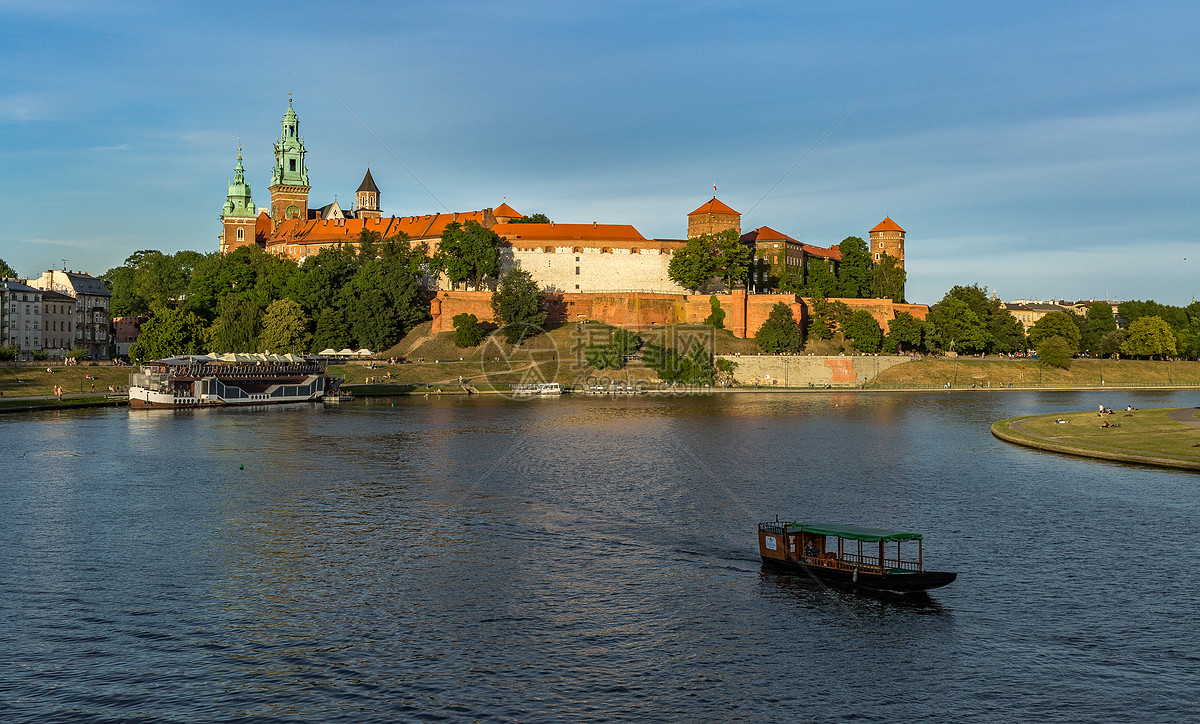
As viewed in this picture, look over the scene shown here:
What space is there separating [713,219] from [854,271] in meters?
20.2

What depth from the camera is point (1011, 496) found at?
1350 inches

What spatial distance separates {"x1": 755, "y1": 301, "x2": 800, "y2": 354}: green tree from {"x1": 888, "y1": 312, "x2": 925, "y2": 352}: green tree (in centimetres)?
1283

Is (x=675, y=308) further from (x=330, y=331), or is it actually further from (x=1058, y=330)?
(x=1058, y=330)

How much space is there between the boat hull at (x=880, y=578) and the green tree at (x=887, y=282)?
98.8 meters

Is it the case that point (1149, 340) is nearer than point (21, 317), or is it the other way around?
point (21, 317)

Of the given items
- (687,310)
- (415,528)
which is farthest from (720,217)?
(415,528)

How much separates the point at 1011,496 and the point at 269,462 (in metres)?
30.8

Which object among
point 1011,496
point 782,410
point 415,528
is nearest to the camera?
point 415,528

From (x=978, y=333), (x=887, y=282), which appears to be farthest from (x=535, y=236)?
(x=978, y=333)

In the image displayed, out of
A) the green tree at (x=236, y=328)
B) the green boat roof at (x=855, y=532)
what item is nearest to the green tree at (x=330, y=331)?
the green tree at (x=236, y=328)

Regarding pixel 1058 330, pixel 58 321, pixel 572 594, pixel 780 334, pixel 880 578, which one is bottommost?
pixel 572 594

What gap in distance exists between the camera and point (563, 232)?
123 meters

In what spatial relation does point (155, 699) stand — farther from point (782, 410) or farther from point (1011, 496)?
point (782, 410)

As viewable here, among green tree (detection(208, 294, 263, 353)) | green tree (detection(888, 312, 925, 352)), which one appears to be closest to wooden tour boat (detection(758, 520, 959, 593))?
green tree (detection(208, 294, 263, 353))
